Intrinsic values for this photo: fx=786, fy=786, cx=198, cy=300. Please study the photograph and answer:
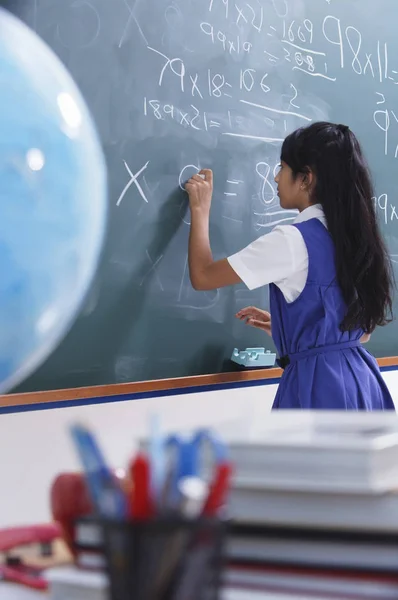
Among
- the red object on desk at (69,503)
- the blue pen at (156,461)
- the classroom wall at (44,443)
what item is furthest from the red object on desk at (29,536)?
the classroom wall at (44,443)

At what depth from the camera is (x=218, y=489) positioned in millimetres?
495

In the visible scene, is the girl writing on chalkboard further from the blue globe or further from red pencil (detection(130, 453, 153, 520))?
red pencil (detection(130, 453, 153, 520))

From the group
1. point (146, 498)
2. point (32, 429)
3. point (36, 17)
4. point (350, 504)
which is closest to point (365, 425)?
point (350, 504)

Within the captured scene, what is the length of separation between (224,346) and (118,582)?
1.92 metres

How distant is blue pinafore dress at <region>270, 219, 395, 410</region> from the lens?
211 centimetres

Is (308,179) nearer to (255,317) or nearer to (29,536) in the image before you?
(255,317)

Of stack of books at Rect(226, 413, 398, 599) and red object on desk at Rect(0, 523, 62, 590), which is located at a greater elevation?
stack of books at Rect(226, 413, 398, 599)

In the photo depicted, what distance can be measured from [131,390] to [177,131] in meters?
0.74

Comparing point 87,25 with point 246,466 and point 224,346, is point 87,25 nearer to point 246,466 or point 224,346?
point 224,346

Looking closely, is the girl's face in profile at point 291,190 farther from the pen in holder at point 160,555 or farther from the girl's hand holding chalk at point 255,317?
the pen in holder at point 160,555

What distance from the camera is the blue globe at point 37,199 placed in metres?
0.78

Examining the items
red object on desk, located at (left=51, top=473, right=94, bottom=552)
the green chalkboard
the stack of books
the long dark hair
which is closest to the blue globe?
red object on desk, located at (left=51, top=473, right=94, bottom=552)

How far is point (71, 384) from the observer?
201cm

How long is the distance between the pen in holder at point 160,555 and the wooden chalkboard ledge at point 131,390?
1.42m
